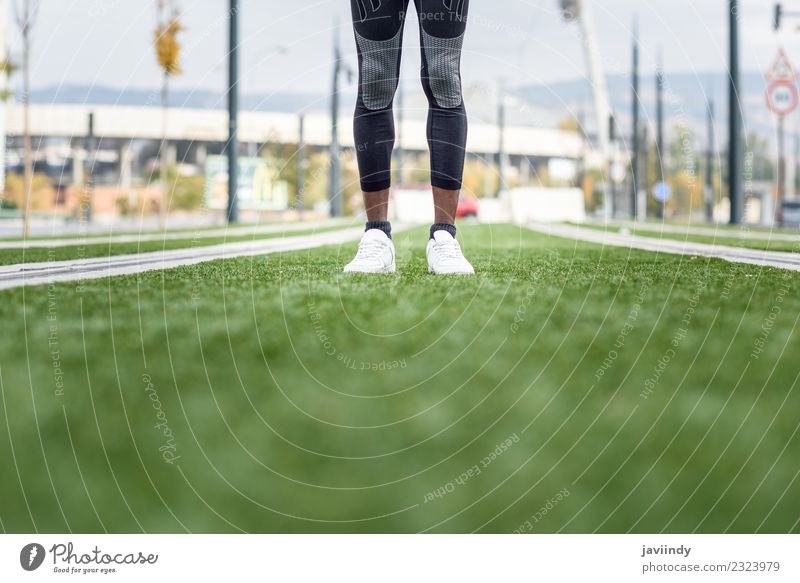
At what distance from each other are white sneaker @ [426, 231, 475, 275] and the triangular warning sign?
25.2 feet

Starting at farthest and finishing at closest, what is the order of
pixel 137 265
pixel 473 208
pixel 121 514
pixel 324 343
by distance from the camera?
pixel 473 208 < pixel 137 265 < pixel 324 343 < pixel 121 514

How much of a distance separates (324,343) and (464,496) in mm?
630

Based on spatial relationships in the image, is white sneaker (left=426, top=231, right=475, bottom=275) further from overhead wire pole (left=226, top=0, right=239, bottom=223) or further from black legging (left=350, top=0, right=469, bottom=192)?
overhead wire pole (left=226, top=0, right=239, bottom=223)

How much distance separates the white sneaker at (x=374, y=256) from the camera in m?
2.81

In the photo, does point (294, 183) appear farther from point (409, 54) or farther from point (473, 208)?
point (409, 54)

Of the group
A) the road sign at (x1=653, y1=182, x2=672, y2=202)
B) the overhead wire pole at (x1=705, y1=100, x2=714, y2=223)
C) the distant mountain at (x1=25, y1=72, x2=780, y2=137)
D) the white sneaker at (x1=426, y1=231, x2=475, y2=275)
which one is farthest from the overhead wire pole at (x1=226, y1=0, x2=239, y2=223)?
the white sneaker at (x1=426, y1=231, x2=475, y2=275)

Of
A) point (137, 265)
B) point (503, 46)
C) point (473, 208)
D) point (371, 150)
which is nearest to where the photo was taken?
point (503, 46)

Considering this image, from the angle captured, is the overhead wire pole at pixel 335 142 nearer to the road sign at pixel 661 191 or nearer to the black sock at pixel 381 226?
the road sign at pixel 661 191

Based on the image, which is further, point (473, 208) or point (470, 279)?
point (473, 208)

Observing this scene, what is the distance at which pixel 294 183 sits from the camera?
28453 millimetres

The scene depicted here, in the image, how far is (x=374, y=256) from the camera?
2.85 meters

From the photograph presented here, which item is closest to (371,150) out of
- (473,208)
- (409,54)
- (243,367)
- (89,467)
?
(409,54)

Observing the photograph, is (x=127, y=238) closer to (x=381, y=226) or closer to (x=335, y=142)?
(x=381, y=226)

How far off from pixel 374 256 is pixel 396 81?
0.56 metres
